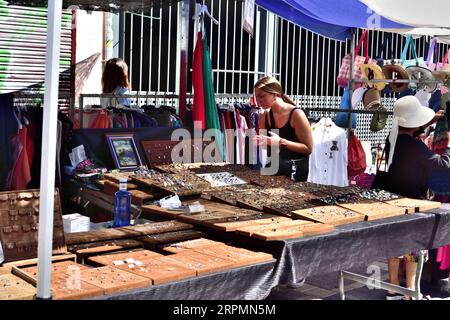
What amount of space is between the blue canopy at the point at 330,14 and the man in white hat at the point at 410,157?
132 centimetres

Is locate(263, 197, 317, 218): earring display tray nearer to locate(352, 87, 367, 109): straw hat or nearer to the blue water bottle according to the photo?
the blue water bottle

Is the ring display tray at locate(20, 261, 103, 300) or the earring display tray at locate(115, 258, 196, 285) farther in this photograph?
the earring display tray at locate(115, 258, 196, 285)

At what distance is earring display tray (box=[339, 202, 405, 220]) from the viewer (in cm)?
332

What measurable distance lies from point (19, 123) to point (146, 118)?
4.96 ft

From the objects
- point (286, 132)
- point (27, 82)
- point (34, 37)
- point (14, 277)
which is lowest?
point (14, 277)

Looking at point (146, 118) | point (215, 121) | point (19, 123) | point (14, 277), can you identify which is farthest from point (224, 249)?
point (146, 118)

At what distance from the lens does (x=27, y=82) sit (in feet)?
19.1

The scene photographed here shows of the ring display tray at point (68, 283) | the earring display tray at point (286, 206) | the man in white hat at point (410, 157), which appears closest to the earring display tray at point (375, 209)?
the earring display tray at point (286, 206)

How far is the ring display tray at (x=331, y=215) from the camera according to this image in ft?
10.3

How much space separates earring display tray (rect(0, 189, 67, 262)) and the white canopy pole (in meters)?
0.48

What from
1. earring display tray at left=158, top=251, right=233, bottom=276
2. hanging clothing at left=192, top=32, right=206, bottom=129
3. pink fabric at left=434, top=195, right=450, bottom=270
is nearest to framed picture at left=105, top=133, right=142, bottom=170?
hanging clothing at left=192, top=32, right=206, bottom=129

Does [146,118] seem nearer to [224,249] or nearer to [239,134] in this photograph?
[239,134]

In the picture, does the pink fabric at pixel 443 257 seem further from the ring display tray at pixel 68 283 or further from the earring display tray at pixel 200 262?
the ring display tray at pixel 68 283

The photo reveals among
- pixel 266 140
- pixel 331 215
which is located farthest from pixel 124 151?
pixel 331 215
